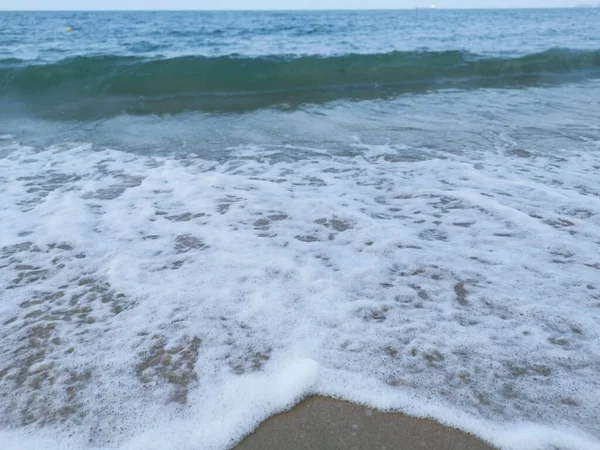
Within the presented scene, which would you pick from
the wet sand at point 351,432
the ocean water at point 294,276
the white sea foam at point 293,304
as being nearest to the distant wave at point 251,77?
the ocean water at point 294,276

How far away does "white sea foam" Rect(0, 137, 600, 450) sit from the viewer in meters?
1.77

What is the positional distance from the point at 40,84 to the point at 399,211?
8.09 m

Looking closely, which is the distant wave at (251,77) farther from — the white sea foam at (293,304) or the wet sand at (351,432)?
the wet sand at (351,432)

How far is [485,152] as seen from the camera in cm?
491

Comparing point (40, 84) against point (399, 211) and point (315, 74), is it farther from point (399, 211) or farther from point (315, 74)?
point (399, 211)

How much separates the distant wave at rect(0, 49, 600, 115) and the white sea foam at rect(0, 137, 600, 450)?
15.1 feet

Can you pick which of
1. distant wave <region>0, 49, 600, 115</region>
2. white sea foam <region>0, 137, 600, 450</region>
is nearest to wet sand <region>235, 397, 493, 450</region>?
white sea foam <region>0, 137, 600, 450</region>

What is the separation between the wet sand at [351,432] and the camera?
163 centimetres

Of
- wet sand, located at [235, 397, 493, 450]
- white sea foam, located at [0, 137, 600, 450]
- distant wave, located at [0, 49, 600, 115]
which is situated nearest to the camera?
wet sand, located at [235, 397, 493, 450]

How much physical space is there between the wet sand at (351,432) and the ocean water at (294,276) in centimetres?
5

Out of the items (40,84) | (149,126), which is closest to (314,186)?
(149,126)

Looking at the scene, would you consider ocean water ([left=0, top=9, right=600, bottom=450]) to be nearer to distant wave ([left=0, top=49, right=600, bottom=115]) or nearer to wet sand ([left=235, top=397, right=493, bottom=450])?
wet sand ([left=235, top=397, right=493, bottom=450])

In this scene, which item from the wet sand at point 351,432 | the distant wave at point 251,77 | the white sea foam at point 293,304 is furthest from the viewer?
the distant wave at point 251,77

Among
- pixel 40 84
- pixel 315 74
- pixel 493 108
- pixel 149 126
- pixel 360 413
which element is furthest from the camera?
pixel 315 74
